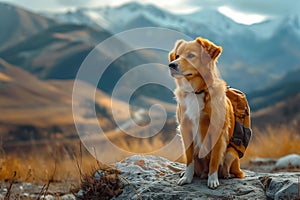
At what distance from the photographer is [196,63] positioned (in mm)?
5492

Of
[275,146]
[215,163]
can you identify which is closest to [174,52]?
[215,163]

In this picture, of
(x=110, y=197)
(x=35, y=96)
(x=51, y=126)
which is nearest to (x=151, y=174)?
(x=110, y=197)

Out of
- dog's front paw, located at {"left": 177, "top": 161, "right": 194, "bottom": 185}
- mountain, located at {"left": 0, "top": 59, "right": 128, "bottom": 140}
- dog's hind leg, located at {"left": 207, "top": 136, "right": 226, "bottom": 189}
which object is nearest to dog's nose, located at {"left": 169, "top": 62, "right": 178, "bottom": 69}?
dog's hind leg, located at {"left": 207, "top": 136, "right": 226, "bottom": 189}

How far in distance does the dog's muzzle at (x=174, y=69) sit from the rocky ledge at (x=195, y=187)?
56.5 inches

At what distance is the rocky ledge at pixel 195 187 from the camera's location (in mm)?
5442

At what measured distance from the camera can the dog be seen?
5.50 m

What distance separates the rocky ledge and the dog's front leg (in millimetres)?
99

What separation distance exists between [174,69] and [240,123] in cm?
155

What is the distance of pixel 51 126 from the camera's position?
10862 cm

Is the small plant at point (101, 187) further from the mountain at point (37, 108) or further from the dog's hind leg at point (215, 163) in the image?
the mountain at point (37, 108)

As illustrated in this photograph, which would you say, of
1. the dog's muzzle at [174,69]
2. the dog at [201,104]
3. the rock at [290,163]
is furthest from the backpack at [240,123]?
the rock at [290,163]

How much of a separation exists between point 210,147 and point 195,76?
0.97 meters

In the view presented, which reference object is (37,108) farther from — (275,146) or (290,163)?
(290,163)

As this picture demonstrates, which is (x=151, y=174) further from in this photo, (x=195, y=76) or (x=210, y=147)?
(x=195, y=76)
